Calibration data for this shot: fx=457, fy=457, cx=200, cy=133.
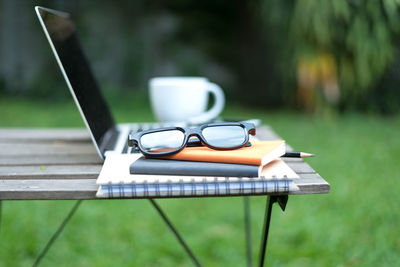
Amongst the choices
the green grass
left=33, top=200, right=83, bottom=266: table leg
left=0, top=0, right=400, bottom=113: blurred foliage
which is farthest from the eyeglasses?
left=0, top=0, right=400, bottom=113: blurred foliage

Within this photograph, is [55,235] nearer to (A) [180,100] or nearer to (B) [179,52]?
(A) [180,100]

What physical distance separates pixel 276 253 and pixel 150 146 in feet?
3.68

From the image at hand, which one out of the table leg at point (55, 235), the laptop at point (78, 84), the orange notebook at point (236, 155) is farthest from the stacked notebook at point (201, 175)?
the table leg at point (55, 235)

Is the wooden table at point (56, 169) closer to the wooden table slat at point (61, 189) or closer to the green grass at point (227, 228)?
the wooden table slat at point (61, 189)

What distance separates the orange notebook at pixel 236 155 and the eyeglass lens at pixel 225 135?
0.01 m

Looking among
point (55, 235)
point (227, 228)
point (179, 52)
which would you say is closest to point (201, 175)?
point (55, 235)

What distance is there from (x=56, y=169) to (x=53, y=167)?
22 millimetres

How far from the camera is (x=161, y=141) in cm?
74

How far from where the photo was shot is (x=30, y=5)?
5461mm

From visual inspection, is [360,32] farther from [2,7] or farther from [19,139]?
[2,7]

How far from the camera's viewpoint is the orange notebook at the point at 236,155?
2.20ft

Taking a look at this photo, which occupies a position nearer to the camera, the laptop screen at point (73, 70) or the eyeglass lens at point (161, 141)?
the eyeglass lens at point (161, 141)

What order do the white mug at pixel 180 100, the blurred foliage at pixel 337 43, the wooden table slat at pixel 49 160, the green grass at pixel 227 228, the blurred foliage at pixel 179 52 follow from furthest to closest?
1. the blurred foliage at pixel 179 52
2. the blurred foliage at pixel 337 43
3. the green grass at pixel 227 228
4. the white mug at pixel 180 100
5. the wooden table slat at pixel 49 160

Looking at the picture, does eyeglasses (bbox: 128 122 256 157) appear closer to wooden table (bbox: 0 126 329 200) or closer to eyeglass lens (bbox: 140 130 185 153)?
eyeglass lens (bbox: 140 130 185 153)
